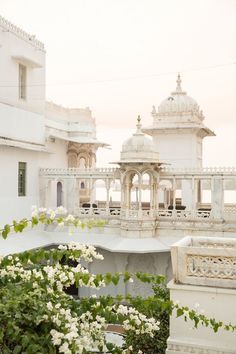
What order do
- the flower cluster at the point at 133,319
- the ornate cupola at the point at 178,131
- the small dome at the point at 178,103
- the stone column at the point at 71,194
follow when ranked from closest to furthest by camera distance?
the flower cluster at the point at 133,319
the stone column at the point at 71,194
the ornate cupola at the point at 178,131
the small dome at the point at 178,103

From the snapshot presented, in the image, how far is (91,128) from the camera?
789 inches

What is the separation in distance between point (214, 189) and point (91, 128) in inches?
301

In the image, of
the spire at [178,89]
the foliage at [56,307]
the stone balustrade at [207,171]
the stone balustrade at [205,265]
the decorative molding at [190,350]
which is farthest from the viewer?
→ the spire at [178,89]

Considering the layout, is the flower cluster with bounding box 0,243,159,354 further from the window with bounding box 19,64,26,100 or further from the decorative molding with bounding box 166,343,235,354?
the window with bounding box 19,64,26,100

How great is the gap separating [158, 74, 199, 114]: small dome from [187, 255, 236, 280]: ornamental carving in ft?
49.6

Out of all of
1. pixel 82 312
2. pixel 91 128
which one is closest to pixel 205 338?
pixel 82 312

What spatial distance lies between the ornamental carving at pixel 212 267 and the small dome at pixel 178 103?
49.6 ft

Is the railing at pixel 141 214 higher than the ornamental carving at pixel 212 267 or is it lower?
higher

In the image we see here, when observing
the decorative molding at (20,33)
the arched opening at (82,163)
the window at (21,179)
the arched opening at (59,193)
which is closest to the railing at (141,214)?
the window at (21,179)

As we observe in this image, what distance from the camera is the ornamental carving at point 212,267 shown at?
5.68 meters

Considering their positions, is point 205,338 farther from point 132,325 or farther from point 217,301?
point 132,325

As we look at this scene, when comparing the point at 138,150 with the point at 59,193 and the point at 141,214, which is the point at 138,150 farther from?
the point at 59,193

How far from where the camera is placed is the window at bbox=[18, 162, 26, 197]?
1538 cm

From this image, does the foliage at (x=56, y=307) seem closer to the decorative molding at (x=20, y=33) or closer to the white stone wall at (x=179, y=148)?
the decorative molding at (x=20, y=33)
